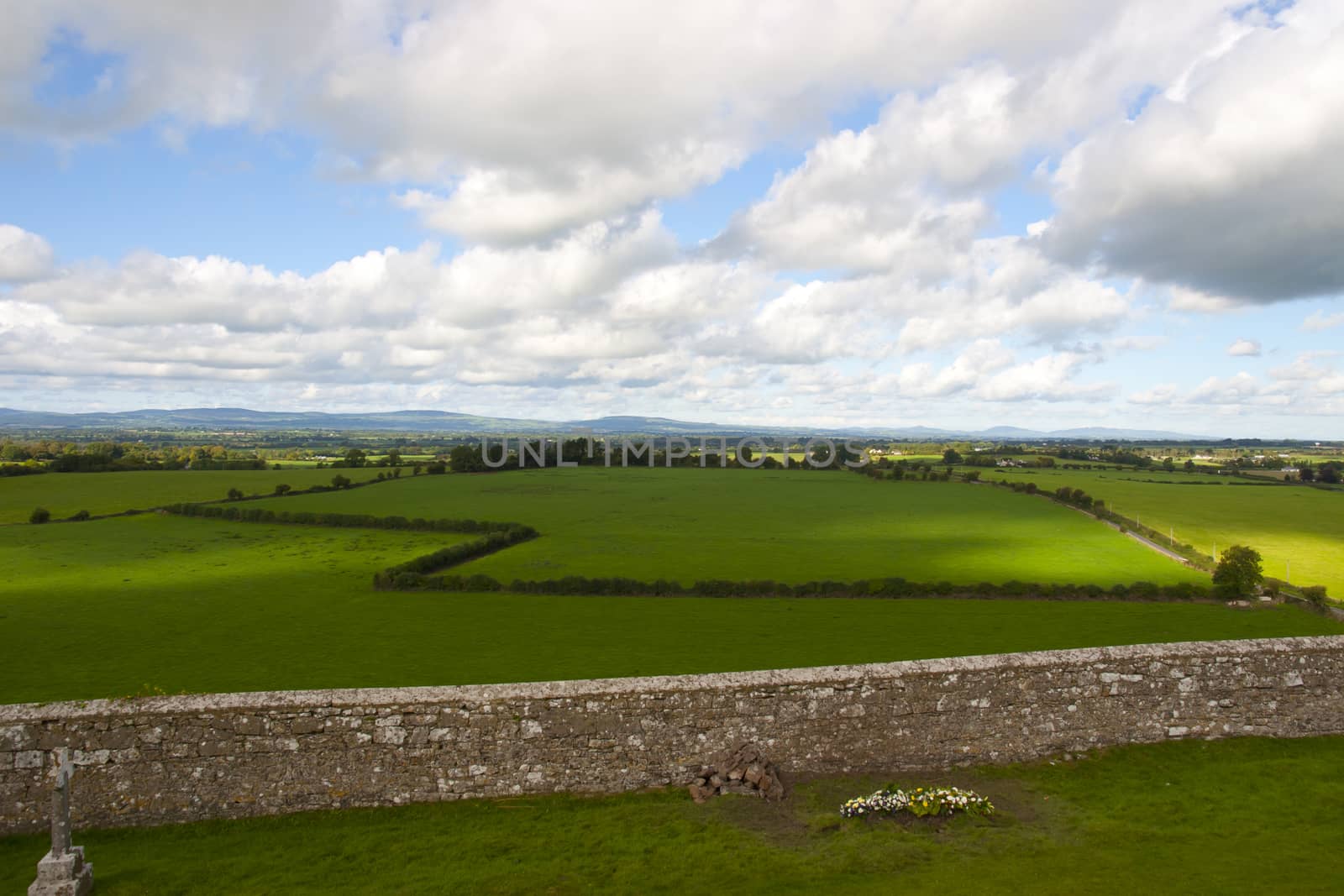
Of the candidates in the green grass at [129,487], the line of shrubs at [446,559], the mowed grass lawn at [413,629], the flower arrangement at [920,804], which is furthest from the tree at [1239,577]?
the green grass at [129,487]

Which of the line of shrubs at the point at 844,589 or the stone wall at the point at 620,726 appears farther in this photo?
the line of shrubs at the point at 844,589

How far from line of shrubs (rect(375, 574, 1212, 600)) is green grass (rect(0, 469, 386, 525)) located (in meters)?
40.6

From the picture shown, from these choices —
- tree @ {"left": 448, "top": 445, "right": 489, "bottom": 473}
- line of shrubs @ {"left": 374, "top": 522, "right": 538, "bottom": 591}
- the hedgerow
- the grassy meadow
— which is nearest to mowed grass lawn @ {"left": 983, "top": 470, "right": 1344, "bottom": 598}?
the grassy meadow

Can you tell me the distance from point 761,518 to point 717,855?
5087cm

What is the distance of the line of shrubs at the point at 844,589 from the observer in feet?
107

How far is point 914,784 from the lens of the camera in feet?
27.9

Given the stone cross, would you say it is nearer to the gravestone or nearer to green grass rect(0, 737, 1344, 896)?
the gravestone

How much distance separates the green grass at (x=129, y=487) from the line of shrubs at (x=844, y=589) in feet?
133

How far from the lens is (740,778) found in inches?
326

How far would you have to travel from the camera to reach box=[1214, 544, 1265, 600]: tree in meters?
32.6

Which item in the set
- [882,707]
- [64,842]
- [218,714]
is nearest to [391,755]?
[218,714]

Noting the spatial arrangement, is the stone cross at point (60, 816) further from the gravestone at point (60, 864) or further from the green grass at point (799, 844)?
the green grass at point (799, 844)

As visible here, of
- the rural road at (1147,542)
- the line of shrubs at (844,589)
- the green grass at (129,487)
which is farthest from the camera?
the green grass at (129,487)

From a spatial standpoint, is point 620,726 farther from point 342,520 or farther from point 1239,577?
point 342,520
